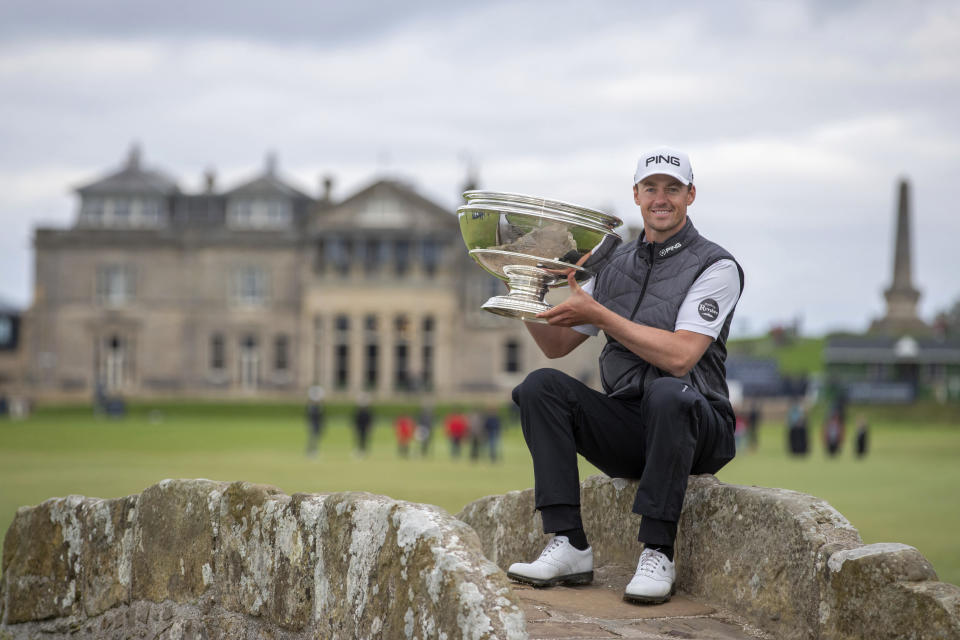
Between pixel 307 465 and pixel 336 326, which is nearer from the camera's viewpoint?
pixel 307 465

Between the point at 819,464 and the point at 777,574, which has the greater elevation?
the point at 777,574

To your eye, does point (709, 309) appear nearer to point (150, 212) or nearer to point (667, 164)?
point (667, 164)

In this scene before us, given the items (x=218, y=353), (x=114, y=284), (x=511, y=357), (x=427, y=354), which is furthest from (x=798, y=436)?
(x=114, y=284)

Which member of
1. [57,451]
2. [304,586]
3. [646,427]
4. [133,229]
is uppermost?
[133,229]

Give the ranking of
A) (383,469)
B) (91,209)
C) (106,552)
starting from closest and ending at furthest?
(106,552) → (383,469) → (91,209)

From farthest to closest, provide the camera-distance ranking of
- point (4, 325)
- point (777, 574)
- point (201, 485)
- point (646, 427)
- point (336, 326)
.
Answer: point (4, 325) < point (336, 326) < point (201, 485) < point (646, 427) < point (777, 574)

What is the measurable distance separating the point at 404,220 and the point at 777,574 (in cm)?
7082

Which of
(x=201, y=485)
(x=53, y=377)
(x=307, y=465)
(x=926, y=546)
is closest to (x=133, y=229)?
(x=53, y=377)

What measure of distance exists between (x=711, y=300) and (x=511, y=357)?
69.4 meters

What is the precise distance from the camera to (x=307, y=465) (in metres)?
26.7

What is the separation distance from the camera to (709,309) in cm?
481

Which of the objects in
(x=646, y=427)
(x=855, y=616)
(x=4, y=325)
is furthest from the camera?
(x=4, y=325)

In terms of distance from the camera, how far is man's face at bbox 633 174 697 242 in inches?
197

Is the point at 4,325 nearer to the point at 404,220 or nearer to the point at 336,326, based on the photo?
the point at 336,326
